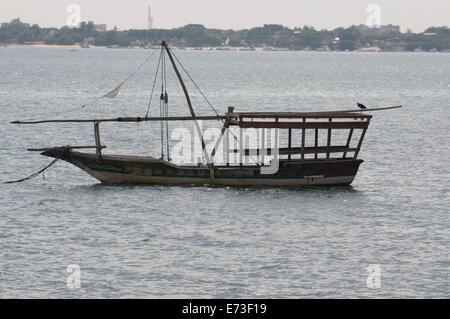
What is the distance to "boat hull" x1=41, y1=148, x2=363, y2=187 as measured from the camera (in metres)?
42.6

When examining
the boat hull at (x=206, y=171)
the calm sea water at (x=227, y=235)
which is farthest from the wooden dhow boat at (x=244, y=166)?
the calm sea water at (x=227, y=235)

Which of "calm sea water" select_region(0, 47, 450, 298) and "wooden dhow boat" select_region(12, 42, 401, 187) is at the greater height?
"wooden dhow boat" select_region(12, 42, 401, 187)

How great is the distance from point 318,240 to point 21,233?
12.3 m

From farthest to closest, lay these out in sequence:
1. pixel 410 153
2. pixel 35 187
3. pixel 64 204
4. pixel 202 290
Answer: pixel 410 153 → pixel 35 187 → pixel 64 204 → pixel 202 290

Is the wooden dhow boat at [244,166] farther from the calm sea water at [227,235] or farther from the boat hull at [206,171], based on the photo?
the calm sea water at [227,235]

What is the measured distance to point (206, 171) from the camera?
4259cm

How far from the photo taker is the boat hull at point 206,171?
42.6 meters

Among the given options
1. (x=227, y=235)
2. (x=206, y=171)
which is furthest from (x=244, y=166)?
(x=227, y=235)

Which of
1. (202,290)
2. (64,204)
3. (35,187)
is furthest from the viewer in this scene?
(35,187)

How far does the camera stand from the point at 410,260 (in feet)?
105

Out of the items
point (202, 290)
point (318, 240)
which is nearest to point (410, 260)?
point (318, 240)

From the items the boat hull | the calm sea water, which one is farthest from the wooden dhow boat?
the calm sea water

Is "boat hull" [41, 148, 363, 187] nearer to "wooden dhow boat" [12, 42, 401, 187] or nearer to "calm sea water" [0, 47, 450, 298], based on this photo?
"wooden dhow boat" [12, 42, 401, 187]
